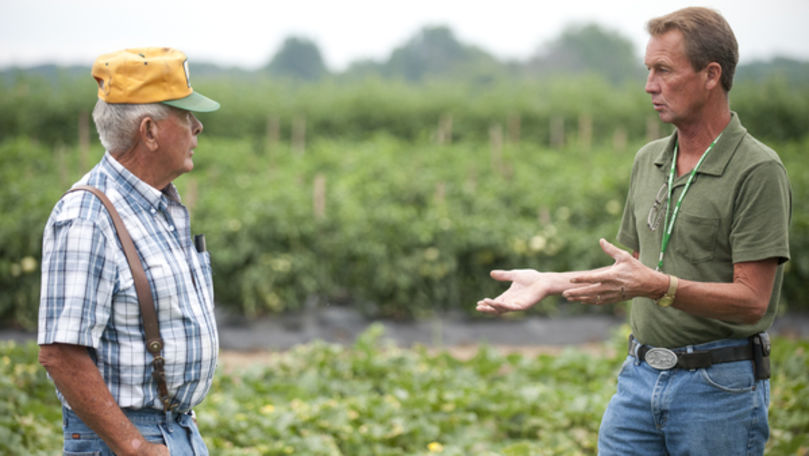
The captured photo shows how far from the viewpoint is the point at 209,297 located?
2.21 meters

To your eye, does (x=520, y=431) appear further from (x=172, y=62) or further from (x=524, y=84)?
(x=524, y=84)

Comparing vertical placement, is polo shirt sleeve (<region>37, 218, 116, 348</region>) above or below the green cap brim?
below

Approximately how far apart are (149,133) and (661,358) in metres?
1.63

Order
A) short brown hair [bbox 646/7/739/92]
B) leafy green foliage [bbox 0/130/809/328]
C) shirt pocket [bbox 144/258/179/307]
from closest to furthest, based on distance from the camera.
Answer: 1. shirt pocket [bbox 144/258/179/307]
2. short brown hair [bbox 646/7/739/92]
3. leafy green foliage [bbox 0/130/809/328]

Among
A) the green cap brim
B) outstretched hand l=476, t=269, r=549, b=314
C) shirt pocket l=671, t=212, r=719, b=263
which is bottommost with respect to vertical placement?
outstretched hand l=476, t=269, r=549, b=314

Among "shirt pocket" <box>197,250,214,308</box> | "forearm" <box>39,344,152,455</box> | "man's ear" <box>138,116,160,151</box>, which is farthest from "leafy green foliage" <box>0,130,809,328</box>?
"forearm" <box>39,344,152,455</box>

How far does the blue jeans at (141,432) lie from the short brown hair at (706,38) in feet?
5.90

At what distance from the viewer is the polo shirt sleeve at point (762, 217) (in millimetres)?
2088

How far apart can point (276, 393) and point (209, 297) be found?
3.01 m

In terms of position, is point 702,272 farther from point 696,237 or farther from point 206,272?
point 206,272

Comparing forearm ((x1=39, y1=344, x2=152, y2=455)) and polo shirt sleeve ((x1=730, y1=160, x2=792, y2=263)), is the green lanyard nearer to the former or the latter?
polo shirt sleeve ((x1=730, y1=160, x2=792, y2=263))

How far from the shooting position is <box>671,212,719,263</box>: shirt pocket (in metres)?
2.20

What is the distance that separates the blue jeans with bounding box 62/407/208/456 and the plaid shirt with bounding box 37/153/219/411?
0.04 m

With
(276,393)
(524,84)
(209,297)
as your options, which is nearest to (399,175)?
(276,393)
